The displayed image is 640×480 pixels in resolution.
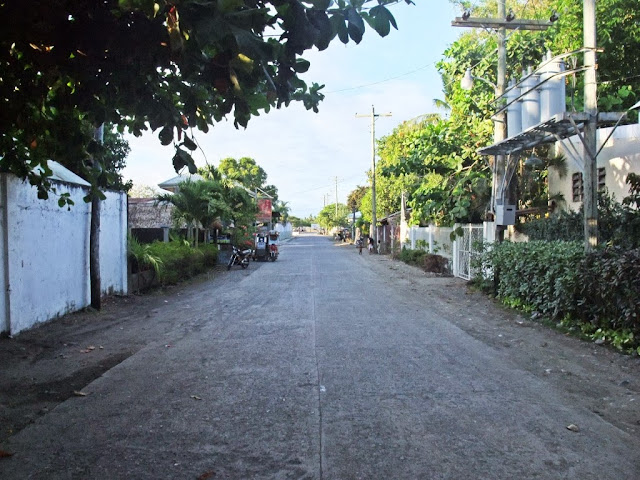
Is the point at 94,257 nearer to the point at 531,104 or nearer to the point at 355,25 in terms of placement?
the point at 355,25

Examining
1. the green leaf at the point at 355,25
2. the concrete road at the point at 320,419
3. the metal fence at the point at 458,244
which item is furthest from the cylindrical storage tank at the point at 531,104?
the green leaf at the point at 355,25

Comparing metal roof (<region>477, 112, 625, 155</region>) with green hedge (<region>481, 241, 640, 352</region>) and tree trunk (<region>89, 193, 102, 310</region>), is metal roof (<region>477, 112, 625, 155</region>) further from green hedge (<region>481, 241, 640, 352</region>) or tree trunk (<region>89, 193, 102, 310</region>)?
tree trunk (<region>89, 193, 102, 310</region>)

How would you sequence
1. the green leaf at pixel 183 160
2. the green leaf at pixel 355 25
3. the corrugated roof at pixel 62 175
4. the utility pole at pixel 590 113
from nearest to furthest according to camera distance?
the green leaf at pixel 355 25
the green leaf at pixel 183 160
the utility pole at pixel 590 113
the corrugated roof at pixel 62 175

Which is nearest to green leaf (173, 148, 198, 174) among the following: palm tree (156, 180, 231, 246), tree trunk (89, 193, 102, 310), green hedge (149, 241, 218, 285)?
tree trunk (89, 193, 102, 310)

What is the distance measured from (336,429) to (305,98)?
11.4 feet

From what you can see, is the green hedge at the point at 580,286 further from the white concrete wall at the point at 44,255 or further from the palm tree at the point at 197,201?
the palm tree at the point at 197,201

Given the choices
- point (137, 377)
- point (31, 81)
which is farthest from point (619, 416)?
point (31, 81)

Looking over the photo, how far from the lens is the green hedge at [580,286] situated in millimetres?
7082

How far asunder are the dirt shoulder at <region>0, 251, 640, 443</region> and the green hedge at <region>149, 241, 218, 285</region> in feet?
8.87

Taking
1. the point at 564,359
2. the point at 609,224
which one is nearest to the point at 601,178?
the point at 609,224

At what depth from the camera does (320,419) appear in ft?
15.0

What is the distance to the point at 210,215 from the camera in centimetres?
2130

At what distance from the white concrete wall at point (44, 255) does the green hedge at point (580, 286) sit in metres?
8.49

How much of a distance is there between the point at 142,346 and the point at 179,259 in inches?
350
